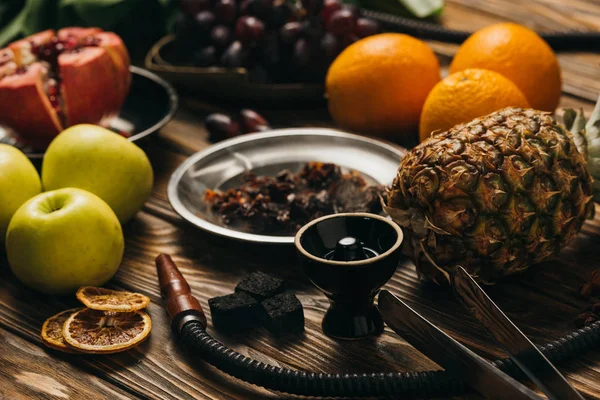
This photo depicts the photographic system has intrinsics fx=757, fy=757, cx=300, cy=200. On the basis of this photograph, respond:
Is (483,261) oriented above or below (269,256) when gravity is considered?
above

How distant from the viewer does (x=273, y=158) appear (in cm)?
145

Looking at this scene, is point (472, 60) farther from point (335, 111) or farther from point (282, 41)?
point (282, 41)

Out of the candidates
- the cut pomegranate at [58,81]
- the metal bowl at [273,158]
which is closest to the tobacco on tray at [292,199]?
the metal bowl at [273,158]

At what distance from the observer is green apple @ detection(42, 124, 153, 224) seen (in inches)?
48.6

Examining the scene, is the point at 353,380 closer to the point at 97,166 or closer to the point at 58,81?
the point at 97,166

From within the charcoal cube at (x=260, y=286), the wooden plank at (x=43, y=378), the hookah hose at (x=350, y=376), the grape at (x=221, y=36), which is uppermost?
the grape at (x=221, y=36)

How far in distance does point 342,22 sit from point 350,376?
99 cm

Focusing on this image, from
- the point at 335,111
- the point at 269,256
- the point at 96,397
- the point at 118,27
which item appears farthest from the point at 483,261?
the point at 118,27

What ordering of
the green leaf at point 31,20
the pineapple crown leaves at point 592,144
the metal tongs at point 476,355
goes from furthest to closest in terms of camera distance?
the green leaf at point 31,20, the pineapple crown leaves at point 592,144, the metal tongs at point 476,355

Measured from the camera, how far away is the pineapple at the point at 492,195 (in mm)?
978

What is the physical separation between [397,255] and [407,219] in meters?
0.10

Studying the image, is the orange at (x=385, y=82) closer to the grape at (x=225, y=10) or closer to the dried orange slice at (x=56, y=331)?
the grape at (x=225, y=10)

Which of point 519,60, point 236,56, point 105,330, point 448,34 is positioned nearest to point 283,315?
point 105,330

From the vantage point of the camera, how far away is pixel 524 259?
103 centimetres
